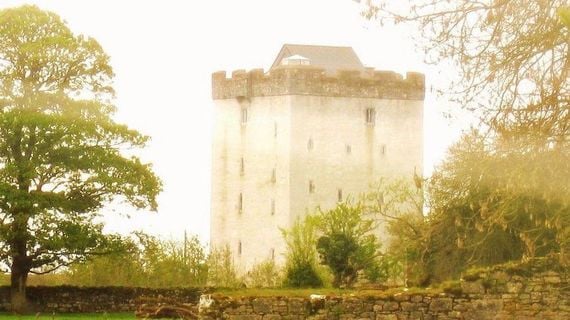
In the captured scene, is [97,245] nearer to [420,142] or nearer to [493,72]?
[493,72]

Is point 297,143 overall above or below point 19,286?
above

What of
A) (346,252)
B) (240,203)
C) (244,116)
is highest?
(244,116)

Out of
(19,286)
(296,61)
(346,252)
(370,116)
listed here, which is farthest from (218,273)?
(296,61)

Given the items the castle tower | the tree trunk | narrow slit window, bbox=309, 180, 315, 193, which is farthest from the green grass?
narrow slit window, bbox=309, 180, 315, 193

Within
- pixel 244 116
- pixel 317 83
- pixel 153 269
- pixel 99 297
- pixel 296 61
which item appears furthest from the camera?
pixel 296 61

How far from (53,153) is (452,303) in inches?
1139

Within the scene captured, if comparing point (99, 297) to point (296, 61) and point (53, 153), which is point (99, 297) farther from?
point (296, 61)

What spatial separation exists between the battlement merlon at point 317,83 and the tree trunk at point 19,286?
4780cm

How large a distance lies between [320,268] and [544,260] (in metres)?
34.0

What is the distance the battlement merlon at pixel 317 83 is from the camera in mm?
103312

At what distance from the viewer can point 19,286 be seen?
2131 inches

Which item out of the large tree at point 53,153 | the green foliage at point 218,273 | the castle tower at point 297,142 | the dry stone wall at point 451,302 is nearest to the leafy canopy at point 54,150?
the large tree at point 53,153

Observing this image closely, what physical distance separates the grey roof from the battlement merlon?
11.3ft

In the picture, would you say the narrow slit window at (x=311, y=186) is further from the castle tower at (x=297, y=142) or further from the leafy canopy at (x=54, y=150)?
the leafy canopy at (x=54, y=150)
